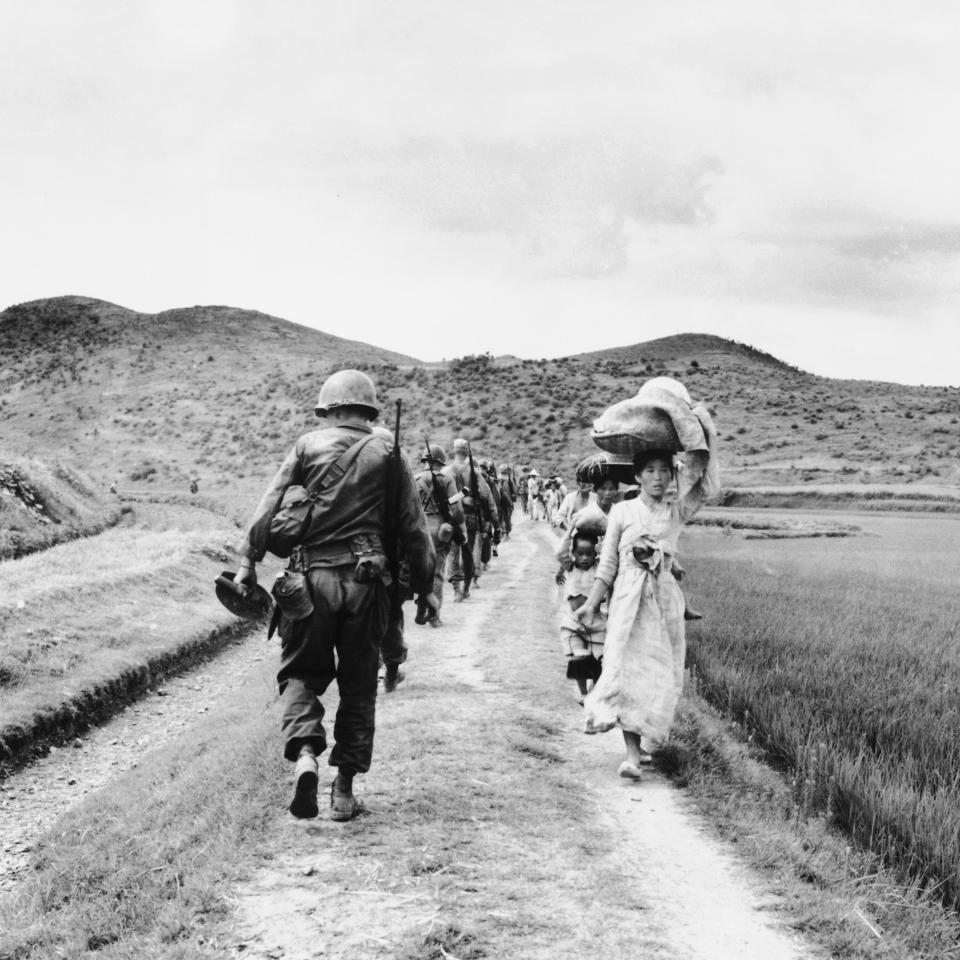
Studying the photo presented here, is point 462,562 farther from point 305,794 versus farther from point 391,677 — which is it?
point 305,794

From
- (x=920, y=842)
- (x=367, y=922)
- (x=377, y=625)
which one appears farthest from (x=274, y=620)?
(x=920, y=842)

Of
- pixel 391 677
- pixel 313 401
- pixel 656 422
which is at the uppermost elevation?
pixel 313 401

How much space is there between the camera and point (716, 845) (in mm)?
4465

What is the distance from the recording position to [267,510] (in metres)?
4.62

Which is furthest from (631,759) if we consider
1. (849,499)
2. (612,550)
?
(849,499)

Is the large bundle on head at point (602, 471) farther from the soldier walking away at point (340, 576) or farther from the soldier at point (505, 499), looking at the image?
the soldier at point (505, 499)

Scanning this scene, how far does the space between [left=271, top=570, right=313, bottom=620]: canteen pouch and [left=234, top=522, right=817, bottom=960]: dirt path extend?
3.69 ft

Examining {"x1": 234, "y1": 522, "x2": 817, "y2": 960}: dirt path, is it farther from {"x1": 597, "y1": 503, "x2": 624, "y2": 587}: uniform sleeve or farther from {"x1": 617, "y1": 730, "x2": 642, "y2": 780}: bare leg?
{"x1": 597, "y1": 503, "x2": 624, "y2": 587}: uniform sleeve

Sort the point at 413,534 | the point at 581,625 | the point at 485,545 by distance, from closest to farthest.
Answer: the point at 413,534
the point at 581,625
the point at 485,545

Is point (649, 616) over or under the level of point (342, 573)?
under

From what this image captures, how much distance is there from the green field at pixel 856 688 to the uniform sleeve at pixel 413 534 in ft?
8.08

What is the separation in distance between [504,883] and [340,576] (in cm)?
166

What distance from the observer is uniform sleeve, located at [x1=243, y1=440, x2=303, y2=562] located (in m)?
4.61

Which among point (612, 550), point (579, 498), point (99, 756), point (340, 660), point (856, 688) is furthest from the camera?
point (579, 498)
